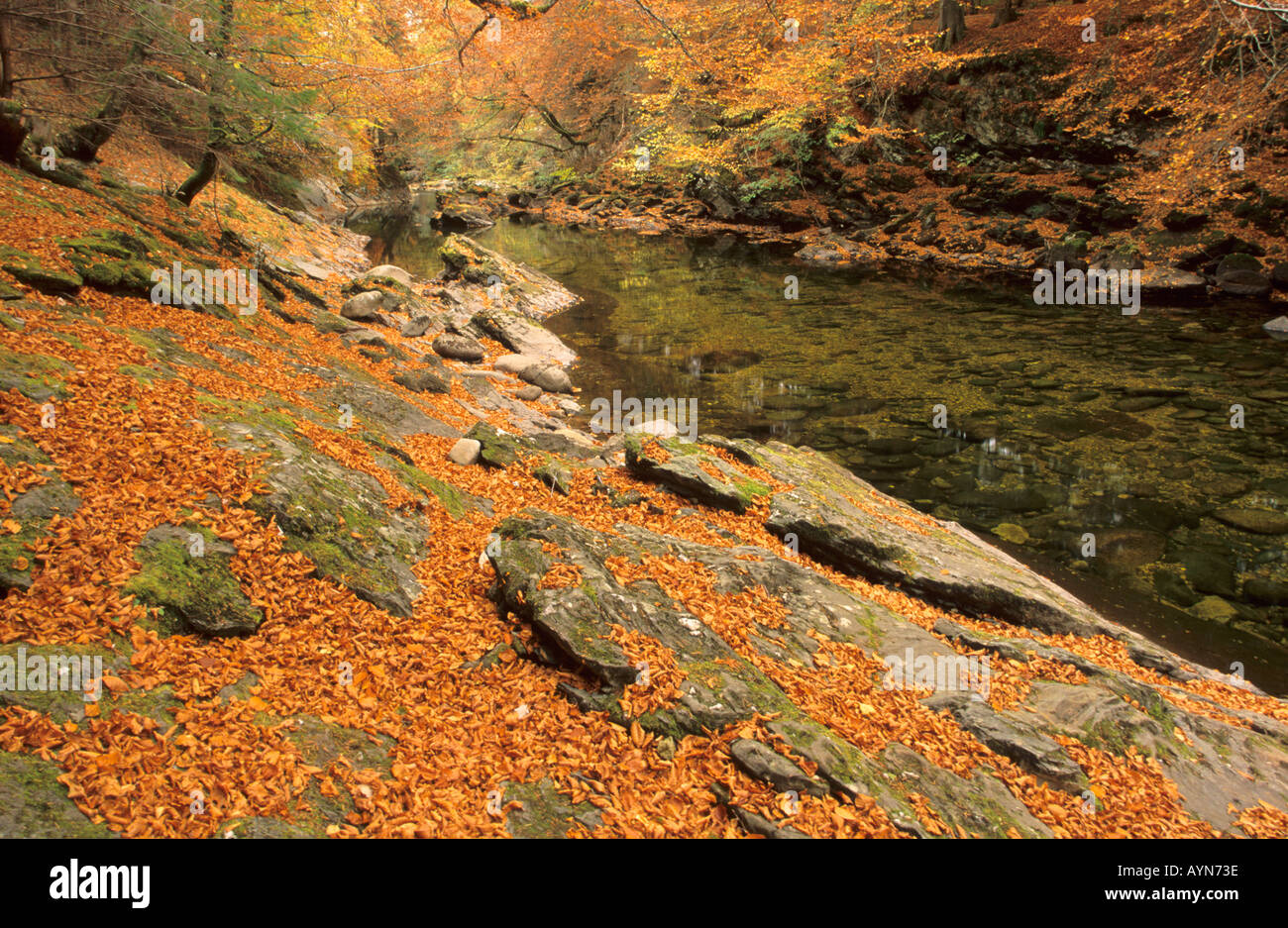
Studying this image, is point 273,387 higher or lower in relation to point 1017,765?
higher

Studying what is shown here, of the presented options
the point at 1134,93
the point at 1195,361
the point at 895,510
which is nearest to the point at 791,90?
the point at 1134,93

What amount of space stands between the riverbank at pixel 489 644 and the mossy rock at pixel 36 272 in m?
0.03

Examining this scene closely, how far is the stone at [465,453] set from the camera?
335 inches

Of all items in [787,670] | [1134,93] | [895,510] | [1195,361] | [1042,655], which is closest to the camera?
[787,670]

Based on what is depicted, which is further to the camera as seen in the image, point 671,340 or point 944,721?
point 671,340

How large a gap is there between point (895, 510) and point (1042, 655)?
11.6ft

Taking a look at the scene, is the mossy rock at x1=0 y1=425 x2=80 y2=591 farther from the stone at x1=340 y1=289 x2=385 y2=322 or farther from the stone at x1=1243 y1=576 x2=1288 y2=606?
the stone at x1=1243 y1=576 x2=1288 y2=606

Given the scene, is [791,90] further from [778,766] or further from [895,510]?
[778,766]

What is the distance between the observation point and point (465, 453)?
28.1 feet

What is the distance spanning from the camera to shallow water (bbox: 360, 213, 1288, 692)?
9031 millimetres

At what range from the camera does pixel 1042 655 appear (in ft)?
20.2

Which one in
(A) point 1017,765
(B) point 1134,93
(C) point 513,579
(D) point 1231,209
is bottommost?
(A) point 1017,765

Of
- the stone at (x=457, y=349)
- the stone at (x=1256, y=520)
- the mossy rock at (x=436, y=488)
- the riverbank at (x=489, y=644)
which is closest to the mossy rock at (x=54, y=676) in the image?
the riverbank at (x=489, y=644)

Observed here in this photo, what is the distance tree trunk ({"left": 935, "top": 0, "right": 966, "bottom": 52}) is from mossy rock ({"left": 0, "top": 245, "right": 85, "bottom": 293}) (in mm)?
33732
